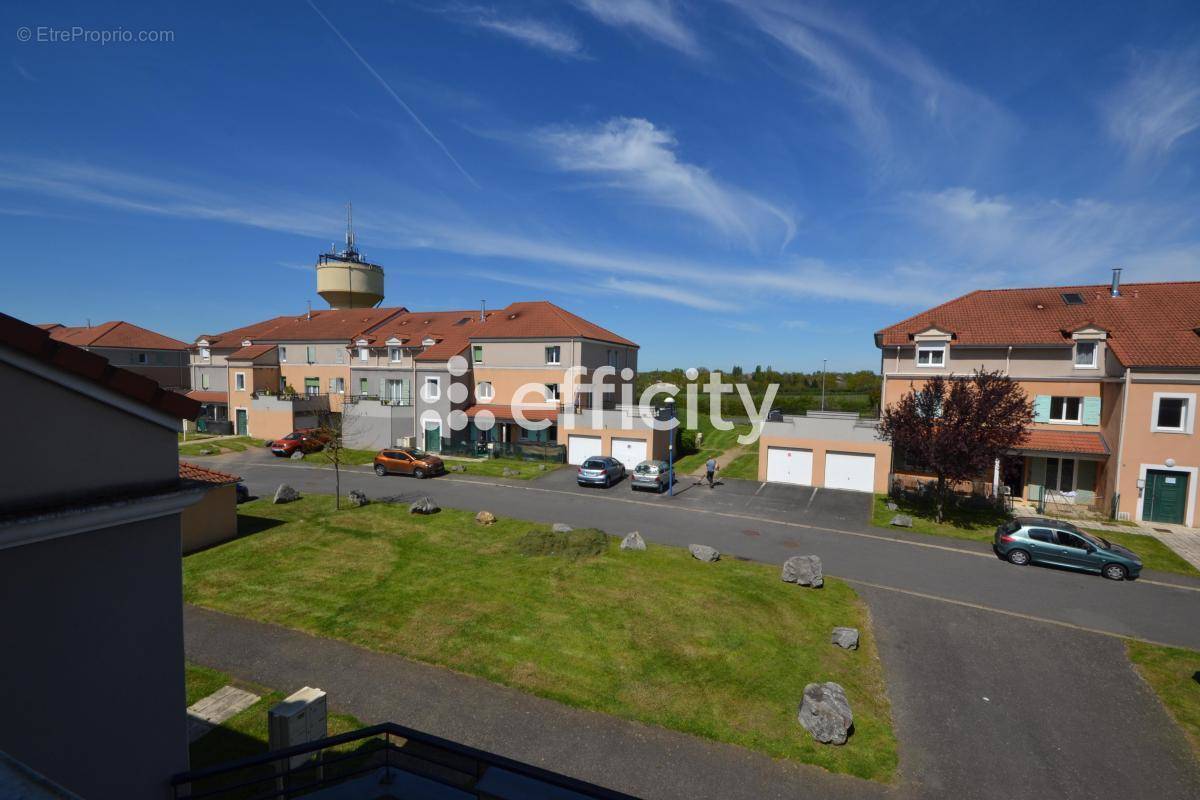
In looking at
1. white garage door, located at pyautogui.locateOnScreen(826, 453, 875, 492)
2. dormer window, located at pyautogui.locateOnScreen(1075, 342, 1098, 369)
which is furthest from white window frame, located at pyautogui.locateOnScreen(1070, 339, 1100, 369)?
white garage door, located at pyautogui.locateOnScreen(826, 453, 875, 492)

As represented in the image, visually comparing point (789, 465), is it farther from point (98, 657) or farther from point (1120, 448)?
point (98, 657)

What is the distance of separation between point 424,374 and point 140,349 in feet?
101

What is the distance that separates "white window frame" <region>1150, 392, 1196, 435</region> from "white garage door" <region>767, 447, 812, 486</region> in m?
12.8

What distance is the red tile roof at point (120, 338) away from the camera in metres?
46.1

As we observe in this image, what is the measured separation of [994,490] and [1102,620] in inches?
470

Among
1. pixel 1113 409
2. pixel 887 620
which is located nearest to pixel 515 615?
pixel 887 620

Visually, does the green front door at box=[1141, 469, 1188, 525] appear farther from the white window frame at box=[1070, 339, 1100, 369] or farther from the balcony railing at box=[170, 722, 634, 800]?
the balcony railing at box=[170, 722, 634, 800]

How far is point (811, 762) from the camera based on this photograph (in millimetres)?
8164

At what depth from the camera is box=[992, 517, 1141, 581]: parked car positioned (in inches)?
623

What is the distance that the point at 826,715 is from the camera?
865 centimetres

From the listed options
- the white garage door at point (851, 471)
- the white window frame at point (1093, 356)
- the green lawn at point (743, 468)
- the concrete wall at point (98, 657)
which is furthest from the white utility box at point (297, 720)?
the white window frame at point (1093, 356)

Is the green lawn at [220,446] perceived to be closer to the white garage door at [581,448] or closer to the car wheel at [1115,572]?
the white garage door at [581,448]

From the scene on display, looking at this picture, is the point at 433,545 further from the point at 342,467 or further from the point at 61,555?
the point at 342,467

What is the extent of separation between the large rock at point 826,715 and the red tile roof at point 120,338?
189ft
